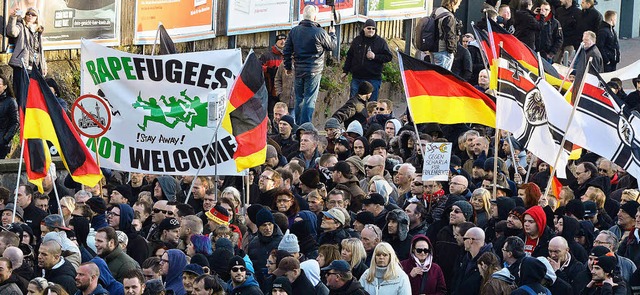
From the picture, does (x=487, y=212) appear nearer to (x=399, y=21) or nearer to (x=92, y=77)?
(x=92, y=77)

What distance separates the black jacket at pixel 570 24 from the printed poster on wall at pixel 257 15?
5.39 meters

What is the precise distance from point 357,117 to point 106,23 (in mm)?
4116

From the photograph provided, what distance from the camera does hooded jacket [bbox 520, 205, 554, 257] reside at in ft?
56.0

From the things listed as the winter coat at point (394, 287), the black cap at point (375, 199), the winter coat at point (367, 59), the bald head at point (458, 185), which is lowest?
the winter coat at point (394, 287)

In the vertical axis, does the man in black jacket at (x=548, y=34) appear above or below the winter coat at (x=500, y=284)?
above

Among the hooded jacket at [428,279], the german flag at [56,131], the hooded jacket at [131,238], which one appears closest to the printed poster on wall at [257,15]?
the german flag at [56,131]

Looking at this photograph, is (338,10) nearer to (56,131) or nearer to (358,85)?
(358,85)

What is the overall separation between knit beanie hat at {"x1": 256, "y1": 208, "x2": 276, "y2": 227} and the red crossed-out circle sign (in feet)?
8.89

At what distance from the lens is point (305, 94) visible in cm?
2544

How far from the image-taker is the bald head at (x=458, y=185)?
61.8ft

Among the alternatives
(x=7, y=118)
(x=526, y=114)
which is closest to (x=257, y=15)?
(x=7, y=118)

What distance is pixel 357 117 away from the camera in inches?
988

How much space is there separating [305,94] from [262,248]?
8.20 metres

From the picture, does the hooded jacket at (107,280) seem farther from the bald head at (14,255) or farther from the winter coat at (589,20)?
the winter coat at (589,20)
